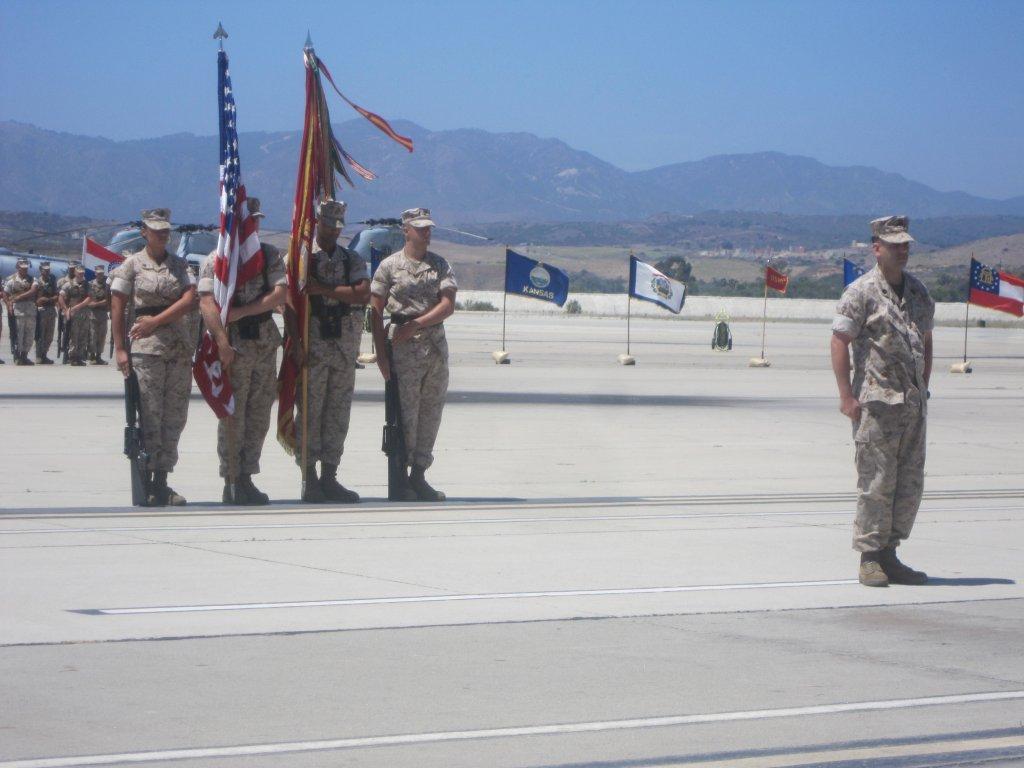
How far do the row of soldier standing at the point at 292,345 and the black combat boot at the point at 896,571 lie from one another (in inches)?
153

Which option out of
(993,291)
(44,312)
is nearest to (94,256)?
(44,312)

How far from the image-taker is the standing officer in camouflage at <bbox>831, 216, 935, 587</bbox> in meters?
8.84

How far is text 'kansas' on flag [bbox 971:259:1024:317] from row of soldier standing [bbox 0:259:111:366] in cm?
2089

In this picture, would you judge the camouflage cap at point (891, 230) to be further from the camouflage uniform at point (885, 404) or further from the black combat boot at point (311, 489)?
the black combat boot at point (311, 489)

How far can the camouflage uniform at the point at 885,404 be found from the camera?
29.0ft

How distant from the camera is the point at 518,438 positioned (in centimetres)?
1731

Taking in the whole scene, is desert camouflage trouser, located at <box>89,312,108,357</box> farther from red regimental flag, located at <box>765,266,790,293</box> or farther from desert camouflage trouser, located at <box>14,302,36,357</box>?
red regimental flag, located at <box>765,266,790,293</box>

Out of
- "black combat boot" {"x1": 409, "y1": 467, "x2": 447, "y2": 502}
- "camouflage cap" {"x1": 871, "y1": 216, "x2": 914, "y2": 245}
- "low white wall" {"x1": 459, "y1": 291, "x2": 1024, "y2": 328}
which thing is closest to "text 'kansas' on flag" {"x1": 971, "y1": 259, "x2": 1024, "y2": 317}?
"black combat boot" {"x1": 409, "y1": 467, "x2": 447, "y2": 502}

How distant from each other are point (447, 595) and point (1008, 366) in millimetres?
34857

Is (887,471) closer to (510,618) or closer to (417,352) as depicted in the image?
(510,618)

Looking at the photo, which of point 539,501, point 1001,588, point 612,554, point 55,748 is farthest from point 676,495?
point 55,748

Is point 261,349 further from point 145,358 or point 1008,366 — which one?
point 1008,366

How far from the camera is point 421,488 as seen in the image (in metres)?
11.9

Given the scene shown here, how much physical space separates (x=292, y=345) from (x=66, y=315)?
2151 cm
